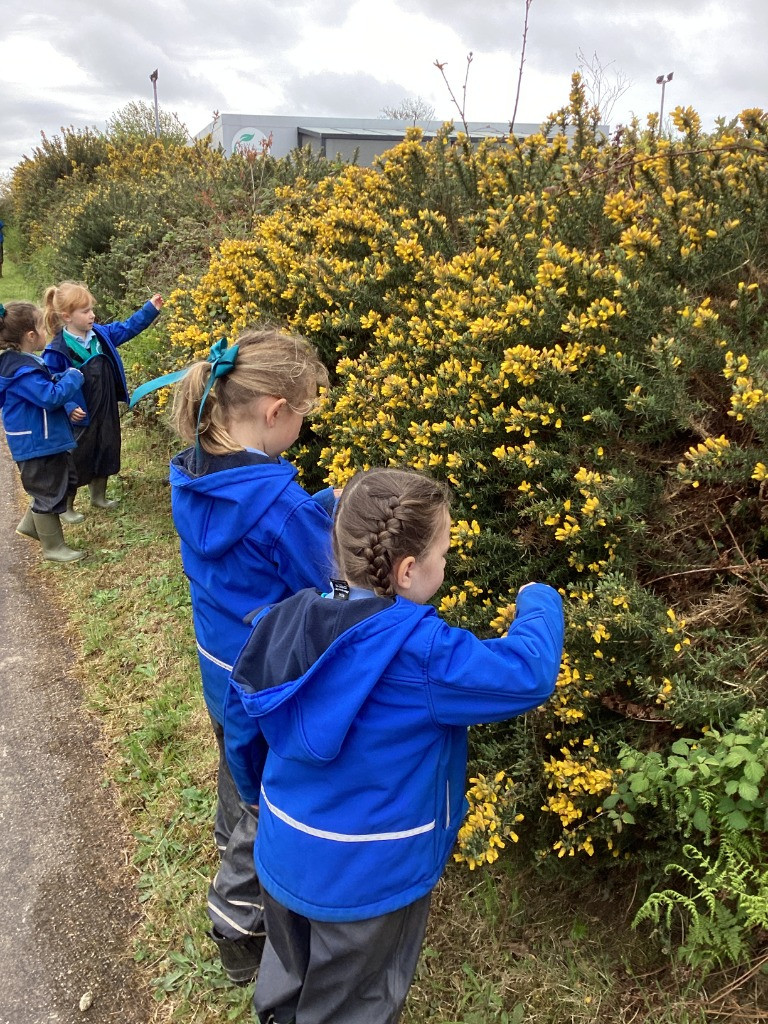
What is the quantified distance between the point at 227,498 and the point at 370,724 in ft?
2.72

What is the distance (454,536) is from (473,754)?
733 millimetres

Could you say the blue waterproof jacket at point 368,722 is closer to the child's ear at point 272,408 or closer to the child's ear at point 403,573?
the child's ear at point 403,573

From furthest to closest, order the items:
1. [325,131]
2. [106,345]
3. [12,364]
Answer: [325,131] → [106,345] → [12,364]

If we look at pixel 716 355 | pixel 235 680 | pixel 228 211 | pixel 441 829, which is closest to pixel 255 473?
pixel 235 680

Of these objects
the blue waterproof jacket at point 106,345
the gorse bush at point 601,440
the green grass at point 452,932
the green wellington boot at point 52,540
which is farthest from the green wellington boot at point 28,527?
the gorse bush at point 601,440

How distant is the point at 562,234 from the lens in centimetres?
304

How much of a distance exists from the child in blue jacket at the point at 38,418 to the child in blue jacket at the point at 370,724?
12.6ft

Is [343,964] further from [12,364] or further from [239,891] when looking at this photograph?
[12,364]

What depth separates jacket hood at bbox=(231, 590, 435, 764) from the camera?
149 centimetres

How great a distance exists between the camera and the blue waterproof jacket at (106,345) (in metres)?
5.25

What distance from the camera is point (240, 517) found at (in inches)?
81.4

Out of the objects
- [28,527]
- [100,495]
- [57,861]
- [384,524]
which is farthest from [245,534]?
[100,495]

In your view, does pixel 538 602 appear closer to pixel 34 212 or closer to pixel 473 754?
pixel 473 754

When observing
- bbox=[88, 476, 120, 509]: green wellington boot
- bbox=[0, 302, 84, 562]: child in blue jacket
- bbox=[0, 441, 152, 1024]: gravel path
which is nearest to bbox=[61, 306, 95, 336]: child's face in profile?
bbox=[0, 302, 84, 562]: child in blue jacket
